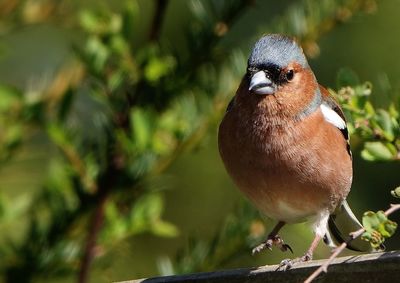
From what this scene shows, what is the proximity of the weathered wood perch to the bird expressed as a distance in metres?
0.64

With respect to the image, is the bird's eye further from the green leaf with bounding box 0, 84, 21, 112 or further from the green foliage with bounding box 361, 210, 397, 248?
the green foliage with bounding box 361, 210, 397, 248

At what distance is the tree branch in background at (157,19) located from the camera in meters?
3.66

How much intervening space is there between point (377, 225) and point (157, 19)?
A: 138cm

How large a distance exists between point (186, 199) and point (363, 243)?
184 cm

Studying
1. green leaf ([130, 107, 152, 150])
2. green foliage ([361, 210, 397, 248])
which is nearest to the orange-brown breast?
green leaf ([130, 107, 152, 150])

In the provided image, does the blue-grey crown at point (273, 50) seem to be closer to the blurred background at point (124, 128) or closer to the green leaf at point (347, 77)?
the blurred background at point (124, 128)

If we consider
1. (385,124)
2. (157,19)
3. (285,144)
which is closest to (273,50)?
(285,144)

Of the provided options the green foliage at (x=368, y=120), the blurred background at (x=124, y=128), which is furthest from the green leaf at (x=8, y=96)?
the green foliage at (x=368, y=120)

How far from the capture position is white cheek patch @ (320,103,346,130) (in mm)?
3742

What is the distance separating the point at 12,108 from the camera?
12.6 feet

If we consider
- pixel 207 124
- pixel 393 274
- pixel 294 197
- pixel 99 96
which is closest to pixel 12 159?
pixel 99 96

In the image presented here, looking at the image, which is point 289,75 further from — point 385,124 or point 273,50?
point 385,124

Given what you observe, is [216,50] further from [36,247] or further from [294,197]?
[36,247]

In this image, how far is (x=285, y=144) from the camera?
3627 millimetres
